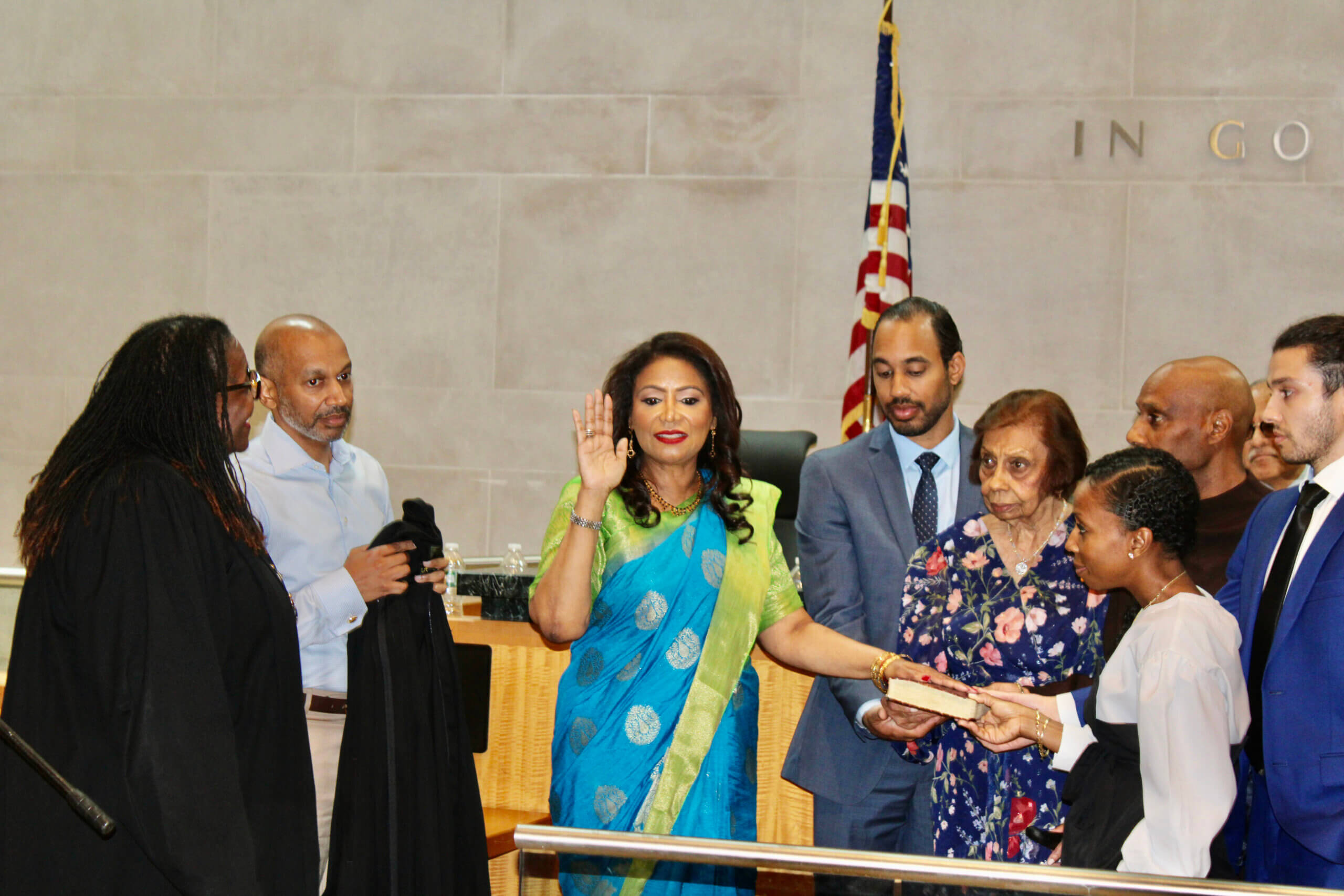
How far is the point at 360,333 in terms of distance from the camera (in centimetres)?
632

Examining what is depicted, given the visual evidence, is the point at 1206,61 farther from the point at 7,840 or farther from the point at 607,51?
the point at 7,840

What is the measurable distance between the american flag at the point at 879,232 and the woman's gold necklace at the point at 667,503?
103 inches

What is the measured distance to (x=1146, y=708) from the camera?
6.83 ft

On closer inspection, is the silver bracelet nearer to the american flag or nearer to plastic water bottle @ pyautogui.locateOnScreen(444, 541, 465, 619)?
plastic water bottle @ pyautogui.locateOnScreen(444, 541, 465, 619)

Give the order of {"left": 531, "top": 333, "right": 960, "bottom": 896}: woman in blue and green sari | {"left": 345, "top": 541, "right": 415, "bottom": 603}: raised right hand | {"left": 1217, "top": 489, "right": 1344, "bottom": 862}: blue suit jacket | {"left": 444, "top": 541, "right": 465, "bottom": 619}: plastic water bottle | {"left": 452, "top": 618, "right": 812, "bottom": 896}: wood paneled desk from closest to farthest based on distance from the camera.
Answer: {"left": 1217, "top": 489, "right": 1344, "bottom": 862}: blue suit jacket < {"left": 531, "top": 333, "right": 960, "bottom": 896}: woman in blue and green sari < {"left": 345, "top": 541, "right": 415, "bottom": 603}: raised right hand < {"left": 452, "top": 618, "right": 812, "bottom": 896}: wood paneled desk < {"left": 444, "top": 541, "right": 465, "bottom": 619}: plastic water bottle

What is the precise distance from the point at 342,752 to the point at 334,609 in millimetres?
345

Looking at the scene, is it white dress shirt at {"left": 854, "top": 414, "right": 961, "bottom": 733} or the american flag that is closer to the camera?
white dress shirt at {"left": 854, "top": 414, "right": 961, "bottom": 733}

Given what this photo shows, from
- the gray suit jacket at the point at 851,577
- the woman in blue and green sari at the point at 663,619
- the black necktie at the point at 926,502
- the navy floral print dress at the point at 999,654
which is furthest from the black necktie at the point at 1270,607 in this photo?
the black necktie at the point at 926,502

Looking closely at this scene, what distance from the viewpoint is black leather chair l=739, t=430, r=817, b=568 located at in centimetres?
486

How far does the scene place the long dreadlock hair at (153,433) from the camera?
198 centimetres

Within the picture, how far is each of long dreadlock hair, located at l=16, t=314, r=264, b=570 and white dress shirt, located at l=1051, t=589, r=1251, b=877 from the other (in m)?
1.55

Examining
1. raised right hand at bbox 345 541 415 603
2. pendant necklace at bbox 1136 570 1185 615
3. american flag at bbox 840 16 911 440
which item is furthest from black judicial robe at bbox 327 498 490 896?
american flag at bbox 840 16 911 440

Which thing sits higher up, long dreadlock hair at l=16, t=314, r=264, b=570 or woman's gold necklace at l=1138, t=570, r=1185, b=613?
long dreadlock hair at l=16, t=314, r=264, b=570

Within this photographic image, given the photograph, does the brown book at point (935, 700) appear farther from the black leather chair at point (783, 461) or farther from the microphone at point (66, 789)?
the black leather chair at point (783, 461)
